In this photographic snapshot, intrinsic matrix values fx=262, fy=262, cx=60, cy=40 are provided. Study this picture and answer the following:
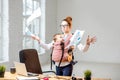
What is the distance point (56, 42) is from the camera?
3725 millimetres

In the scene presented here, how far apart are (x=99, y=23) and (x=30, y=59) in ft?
14.7

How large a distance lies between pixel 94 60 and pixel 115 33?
3.39 feet

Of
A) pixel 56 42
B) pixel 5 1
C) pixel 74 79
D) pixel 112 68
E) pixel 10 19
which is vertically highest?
pixel 5 1

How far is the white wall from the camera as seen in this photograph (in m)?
7.79

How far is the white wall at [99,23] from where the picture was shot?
25.6ft

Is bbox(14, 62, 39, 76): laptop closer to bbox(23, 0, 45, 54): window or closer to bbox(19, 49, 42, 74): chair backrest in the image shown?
bbox(19, 49, 42, 74): chair backrest

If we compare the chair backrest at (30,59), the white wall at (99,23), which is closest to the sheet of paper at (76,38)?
the chair backrest at (30,59)

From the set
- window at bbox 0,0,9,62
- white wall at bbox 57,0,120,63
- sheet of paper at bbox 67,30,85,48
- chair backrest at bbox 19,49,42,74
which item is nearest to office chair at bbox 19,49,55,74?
chair backrest at bbox 19,49,42,74

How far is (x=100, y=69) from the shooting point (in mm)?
6816

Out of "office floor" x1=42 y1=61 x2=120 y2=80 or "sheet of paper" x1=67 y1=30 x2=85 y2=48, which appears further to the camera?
"office floor" x1=42 y1=61 x2=120 y2=80

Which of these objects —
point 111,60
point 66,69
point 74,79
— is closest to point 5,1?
point 66,69

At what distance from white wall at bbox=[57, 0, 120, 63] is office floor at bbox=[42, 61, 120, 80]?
1.19 ft

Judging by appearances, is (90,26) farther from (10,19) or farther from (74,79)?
(74,79)

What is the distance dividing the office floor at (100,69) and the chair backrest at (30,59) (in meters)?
2.44
